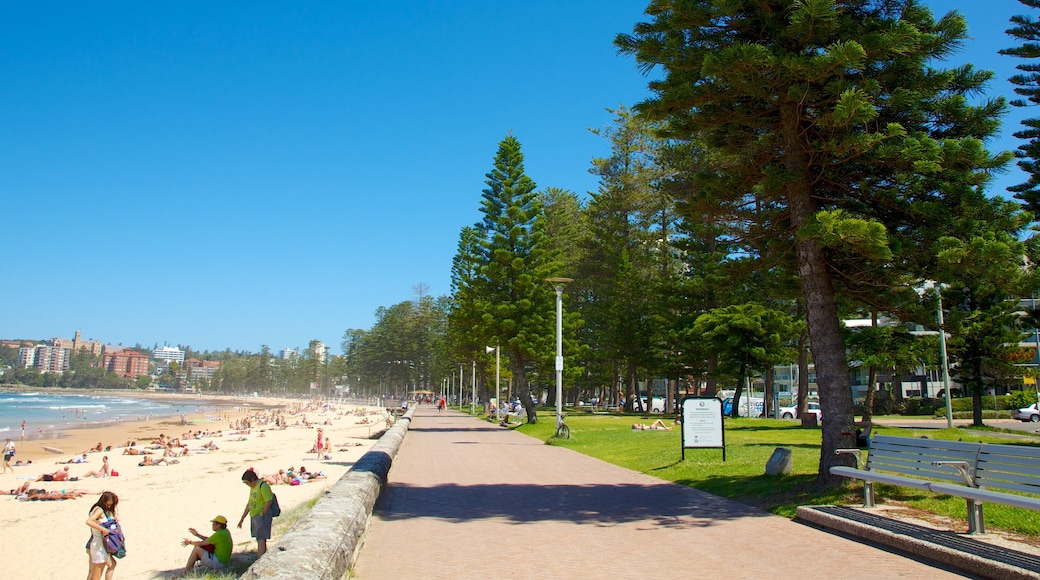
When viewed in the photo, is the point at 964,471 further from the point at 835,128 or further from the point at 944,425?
the point at 944,425

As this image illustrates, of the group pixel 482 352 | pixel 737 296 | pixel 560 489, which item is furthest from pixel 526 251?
pixel 560 489

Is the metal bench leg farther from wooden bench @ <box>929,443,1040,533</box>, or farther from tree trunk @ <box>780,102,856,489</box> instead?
tree trunk @ <box>780,102,856,489</box>

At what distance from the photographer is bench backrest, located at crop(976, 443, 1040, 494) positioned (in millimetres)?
5457

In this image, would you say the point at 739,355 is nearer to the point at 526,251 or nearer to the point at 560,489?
the point at 526,251

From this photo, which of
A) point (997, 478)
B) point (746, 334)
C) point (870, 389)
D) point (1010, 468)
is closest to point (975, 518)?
point (997, 478)

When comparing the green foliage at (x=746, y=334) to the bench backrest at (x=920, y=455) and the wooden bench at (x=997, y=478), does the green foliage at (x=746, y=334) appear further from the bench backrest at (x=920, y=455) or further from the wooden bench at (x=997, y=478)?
the wooden bench at (x=997, y=478)

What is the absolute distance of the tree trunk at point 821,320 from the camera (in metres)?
8.62

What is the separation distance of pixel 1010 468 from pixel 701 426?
7.12 metres

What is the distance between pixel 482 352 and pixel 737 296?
18.7 metres

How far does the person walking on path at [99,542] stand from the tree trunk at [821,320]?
7.95 meters

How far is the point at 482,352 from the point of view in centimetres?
4553

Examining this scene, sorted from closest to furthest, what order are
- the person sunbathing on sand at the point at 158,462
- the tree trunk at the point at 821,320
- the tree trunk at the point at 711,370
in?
the tree trunk at the point at 821,320 → the person sunbathing on sand at the point at 158,462 → the tree trunk at the point at 711,370

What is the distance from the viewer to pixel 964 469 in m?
6.17

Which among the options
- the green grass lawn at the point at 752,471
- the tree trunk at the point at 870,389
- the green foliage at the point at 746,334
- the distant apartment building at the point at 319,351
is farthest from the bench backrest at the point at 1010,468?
the distant apartment building at the point at 319,351
